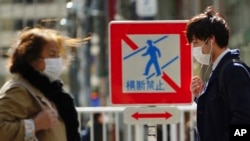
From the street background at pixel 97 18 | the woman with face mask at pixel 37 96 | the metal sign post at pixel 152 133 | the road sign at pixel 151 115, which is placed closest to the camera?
the woman with face mask at pixel 37 96

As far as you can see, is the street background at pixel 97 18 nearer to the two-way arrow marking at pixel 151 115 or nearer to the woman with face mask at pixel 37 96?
the two-way arrow marking at pixel 151 115

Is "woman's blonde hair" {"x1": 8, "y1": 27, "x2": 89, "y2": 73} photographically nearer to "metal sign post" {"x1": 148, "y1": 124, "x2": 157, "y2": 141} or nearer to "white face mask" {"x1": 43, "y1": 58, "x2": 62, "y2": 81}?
"white face mask" {"x1": 43, "y1": 58, "x2": 62, "y2": 81}

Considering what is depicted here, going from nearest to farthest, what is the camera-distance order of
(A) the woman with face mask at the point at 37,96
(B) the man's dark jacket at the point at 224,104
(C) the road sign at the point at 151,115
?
(B) the man's dark jacket at the point at 224,104 < (A) the woman with face mask at the point at 37,96 < (C) the road sign at the point at 151,115

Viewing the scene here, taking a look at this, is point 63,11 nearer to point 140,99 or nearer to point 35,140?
point 140,99

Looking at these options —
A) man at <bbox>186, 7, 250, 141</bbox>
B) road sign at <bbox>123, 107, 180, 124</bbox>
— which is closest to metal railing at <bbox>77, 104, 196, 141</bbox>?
road sign at <bbox>123, 107, 180, 124</bbox>

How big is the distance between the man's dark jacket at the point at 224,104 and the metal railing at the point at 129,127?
10.3 ft

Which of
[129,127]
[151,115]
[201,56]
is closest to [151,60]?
[151,115]

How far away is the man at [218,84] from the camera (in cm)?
441

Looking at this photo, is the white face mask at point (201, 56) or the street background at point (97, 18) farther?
the street background at point (97, 18)

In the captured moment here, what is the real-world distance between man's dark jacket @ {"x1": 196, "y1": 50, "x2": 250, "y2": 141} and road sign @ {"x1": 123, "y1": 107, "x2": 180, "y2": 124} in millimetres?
1644

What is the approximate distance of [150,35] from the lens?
633cm

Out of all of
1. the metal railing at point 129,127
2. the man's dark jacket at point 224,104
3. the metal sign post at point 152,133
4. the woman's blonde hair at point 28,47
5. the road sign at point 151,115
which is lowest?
the metal railing at point 129,127

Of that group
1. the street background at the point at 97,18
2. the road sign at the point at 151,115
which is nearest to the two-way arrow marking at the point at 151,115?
the road sign at the point at 151,115

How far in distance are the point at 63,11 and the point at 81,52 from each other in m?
3.01
